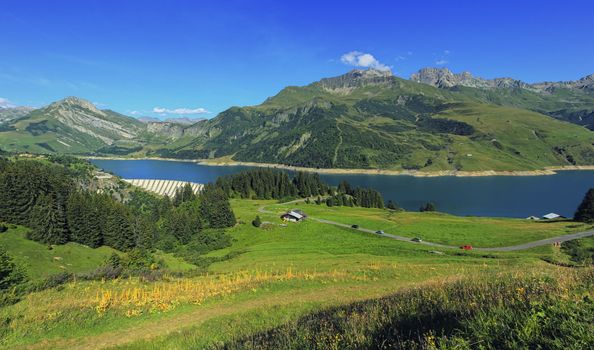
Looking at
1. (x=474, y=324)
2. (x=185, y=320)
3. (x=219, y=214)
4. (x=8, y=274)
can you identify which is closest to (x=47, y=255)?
(x=8, y=274)

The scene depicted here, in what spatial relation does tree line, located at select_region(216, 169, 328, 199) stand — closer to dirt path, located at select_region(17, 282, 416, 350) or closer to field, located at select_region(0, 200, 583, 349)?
field, located at select_region(0, 200, 583, 349)

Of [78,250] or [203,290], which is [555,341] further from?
[78,250]

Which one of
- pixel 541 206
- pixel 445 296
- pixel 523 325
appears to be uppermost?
pixel 523 325

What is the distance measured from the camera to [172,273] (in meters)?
33.1

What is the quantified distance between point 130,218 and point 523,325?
88.5 meters

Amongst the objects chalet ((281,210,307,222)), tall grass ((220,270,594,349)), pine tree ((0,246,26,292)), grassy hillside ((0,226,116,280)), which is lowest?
grassy hillside ((0,226,116,280))

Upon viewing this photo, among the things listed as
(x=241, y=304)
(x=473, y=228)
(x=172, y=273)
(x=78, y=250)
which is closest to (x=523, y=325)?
(x=241, y=304)

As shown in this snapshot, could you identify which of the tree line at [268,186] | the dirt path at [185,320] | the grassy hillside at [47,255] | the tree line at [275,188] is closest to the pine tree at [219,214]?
the grassy hillside at [47,255]

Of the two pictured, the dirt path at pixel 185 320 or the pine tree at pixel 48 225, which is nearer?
the dirt path at pixel 185 320

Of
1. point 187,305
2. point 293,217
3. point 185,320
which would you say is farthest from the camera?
point 293,217

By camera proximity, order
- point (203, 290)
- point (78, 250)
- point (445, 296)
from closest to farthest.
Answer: point (445, 296), point (203, 290), point (78, 250)

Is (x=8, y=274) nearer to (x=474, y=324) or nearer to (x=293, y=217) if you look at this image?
(x=474, y=324)

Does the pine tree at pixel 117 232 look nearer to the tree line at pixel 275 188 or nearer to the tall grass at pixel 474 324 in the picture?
the tall grass at pixel 474 324

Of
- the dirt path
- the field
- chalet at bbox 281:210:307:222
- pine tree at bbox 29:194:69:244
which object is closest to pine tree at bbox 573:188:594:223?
chalet at bbox 281:210:307:222
